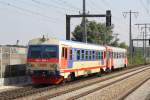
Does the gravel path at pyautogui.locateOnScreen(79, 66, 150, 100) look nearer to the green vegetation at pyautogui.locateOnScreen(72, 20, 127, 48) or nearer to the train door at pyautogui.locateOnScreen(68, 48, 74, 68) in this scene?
the train door at pyautogui.locateOnScreen(68, 48, 74, 68)

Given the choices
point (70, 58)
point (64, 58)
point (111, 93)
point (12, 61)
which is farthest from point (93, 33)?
point (111, 93)

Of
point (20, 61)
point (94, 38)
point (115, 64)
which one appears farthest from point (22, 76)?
point (94, 38)

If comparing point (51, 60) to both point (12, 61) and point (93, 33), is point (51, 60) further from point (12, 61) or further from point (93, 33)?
point (93, 33)

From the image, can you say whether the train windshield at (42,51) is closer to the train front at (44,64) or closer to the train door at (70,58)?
the train front at (44,64)

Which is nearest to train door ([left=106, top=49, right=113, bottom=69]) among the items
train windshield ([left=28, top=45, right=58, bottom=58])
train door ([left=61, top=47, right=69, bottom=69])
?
train door ([left=61, top=47, right=69, bottom=69])

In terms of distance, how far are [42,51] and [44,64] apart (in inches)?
35.0

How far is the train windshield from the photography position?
25750 millimetres

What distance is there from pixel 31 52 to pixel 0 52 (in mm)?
1840

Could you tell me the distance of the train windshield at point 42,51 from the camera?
25.8 m

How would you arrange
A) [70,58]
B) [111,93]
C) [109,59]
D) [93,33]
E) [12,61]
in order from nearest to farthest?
[111,93], [70,58], [12,61], [109,59], [93,33]

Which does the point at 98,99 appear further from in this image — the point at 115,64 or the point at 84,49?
the point at 115,64

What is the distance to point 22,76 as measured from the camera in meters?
29.4

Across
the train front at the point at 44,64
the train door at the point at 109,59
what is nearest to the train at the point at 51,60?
the train front at the point at 44,64

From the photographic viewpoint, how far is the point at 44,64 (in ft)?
83.9
